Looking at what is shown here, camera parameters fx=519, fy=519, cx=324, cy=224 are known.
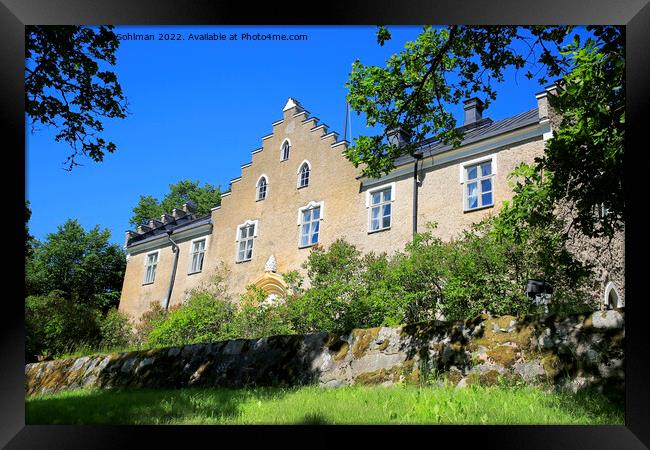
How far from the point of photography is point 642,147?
404 centimetres

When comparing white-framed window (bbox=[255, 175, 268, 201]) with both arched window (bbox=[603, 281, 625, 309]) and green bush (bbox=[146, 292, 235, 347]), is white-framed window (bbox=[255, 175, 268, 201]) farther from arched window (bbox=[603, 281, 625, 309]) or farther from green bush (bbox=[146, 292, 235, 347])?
arched window (bbox=[603, 281, 625, 309])

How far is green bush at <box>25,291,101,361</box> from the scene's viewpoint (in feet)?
47.1

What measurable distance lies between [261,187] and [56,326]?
334 inches

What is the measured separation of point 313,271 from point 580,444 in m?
11.0

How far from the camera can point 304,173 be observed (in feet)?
60.9

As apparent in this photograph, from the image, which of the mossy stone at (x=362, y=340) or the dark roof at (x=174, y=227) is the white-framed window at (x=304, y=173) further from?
the mossy stone at (x=362, y=340)

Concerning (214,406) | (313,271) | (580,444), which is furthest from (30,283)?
(580,444)

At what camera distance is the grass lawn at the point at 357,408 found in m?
4.34

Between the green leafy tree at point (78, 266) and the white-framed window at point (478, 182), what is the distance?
1224 centimetres

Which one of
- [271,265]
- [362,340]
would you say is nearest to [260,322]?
[362,340]

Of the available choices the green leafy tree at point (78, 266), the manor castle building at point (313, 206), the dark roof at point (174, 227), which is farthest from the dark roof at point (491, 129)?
the green leafy tree at point (78, 266)

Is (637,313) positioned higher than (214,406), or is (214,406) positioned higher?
(637,313)
